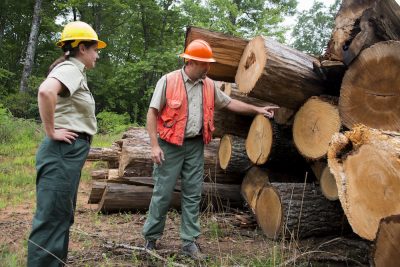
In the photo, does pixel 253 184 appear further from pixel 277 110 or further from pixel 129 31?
pixel 129 31

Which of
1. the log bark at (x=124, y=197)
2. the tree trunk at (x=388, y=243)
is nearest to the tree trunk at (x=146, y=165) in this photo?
the log bark at (x=124, y=197)

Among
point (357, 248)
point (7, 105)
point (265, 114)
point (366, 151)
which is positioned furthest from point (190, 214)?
point (7, 105)

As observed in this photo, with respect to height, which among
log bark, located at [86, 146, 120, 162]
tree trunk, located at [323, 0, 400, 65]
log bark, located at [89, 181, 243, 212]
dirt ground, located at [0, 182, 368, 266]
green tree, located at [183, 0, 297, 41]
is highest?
green tree, located at [183, 0, 297, 41]

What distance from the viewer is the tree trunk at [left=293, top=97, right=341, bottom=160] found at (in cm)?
396

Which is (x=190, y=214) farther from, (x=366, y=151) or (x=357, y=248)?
(x=366, y=151)

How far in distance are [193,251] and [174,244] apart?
0.49 metres

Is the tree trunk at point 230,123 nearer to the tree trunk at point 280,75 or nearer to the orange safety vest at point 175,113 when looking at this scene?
the tree trunk at point 280,75

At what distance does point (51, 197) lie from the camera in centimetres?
305

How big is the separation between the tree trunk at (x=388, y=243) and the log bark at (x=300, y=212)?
1.60m

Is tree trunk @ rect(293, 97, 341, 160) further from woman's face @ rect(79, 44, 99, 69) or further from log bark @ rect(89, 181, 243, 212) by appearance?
woman's face @ rect(79, 44, 99, 69)

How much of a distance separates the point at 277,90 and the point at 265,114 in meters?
0.43

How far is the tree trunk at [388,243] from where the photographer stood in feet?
8.30

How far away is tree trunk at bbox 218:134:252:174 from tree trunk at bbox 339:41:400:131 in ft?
6.26

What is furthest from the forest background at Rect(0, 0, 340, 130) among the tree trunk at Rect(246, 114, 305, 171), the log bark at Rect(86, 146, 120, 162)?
the tree trunk at Rect(246, 114, 305, 171)
